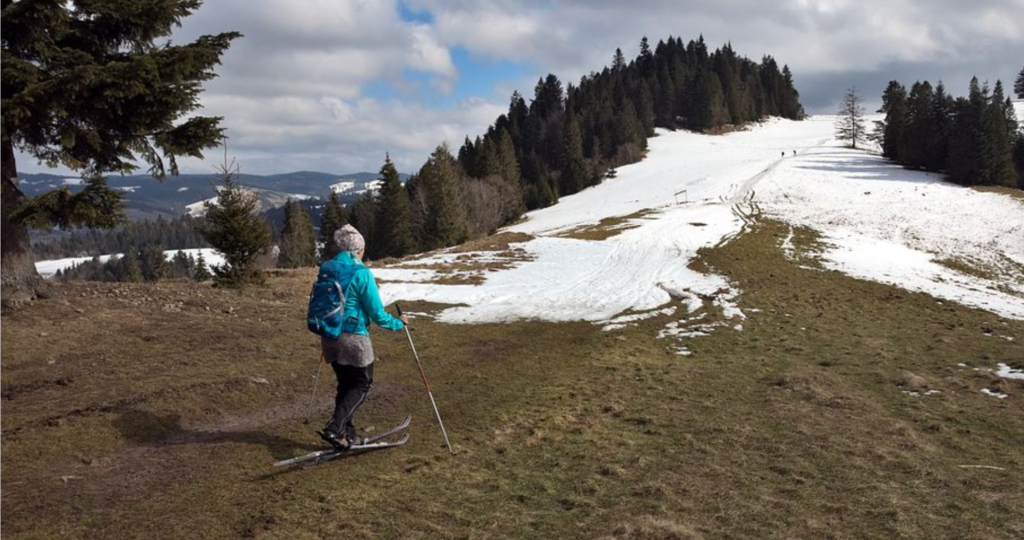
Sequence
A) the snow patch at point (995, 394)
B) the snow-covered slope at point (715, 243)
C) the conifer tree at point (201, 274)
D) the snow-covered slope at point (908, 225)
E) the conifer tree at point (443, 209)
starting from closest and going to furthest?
the snow patch at point (995, 394), the snow-covered slope at point (715, 243), the snow-covered slope at point (908, 225), the conifer tree at point (201, 274), the conifer tree at point (443, 209)

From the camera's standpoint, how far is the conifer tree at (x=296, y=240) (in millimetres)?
72931

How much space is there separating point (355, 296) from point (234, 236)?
16.7m

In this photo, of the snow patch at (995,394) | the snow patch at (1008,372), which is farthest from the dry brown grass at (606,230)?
the snow patch at (995,394)

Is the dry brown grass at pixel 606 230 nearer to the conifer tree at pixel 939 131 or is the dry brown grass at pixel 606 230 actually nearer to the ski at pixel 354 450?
the ski at pixel 354 450

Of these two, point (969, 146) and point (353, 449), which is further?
point (969, 146)

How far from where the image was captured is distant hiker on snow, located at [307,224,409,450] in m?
6.42

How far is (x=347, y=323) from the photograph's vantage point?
6.48 metres

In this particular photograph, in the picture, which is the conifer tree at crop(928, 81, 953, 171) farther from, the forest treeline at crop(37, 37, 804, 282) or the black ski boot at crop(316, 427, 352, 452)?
the black ski boot at crop(316, 427, 352, 452)

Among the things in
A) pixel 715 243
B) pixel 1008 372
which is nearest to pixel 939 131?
pixel 715 243

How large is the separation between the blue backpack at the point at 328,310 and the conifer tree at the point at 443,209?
49.1 metres

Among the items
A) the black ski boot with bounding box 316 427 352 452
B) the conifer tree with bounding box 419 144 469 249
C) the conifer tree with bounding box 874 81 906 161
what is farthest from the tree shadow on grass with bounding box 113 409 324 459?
the conifer tree with bounding box 874 81 906 161

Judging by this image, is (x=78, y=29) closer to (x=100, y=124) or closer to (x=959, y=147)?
(x=100, y=124)

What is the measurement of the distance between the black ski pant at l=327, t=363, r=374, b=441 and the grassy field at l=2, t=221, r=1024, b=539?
1.63 ft

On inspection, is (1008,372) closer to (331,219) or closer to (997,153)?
(997,153)
